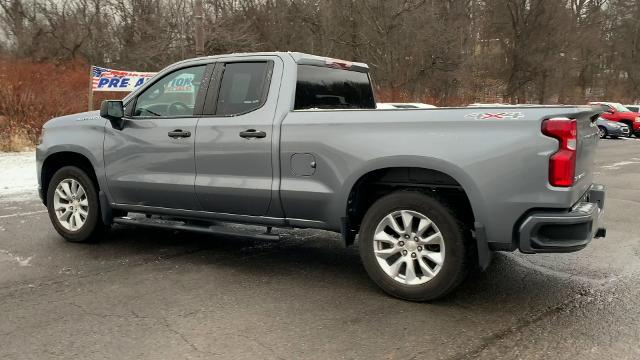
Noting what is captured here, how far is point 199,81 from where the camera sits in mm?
5395

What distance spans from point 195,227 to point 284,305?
141cm

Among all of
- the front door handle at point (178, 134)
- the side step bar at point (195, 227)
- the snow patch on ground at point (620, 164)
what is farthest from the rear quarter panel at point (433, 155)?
the snow patch on ground at point (620, 164)

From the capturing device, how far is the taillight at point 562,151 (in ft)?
12.3

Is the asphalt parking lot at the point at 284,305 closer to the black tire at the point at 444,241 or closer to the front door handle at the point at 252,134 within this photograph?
the black tire at the point at 444,241

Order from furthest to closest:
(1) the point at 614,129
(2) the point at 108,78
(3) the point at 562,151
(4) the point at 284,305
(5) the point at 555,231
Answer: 1. (1) the point at 614,129
2. (2) the point at 108,78
3. (4) the point at 284,305
4. (5) the point at 555,231
5. (3) the point at 562,151

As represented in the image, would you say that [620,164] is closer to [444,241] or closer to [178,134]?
[444,241]

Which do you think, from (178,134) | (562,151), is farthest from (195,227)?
(562,151)

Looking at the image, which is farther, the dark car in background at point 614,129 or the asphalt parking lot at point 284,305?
the dark car in background at point 614,129

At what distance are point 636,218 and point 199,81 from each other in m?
6.00

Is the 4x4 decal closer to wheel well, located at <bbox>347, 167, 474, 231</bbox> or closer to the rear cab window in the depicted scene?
wheel well, located at <bbox>347, 167, 474, 231</bbox>

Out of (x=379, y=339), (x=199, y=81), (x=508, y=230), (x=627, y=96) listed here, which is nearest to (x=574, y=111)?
(x=508, y=230)

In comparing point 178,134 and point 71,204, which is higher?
point 178,134

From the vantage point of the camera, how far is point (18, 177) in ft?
36.2

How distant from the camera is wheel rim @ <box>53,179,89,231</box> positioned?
600 cm
